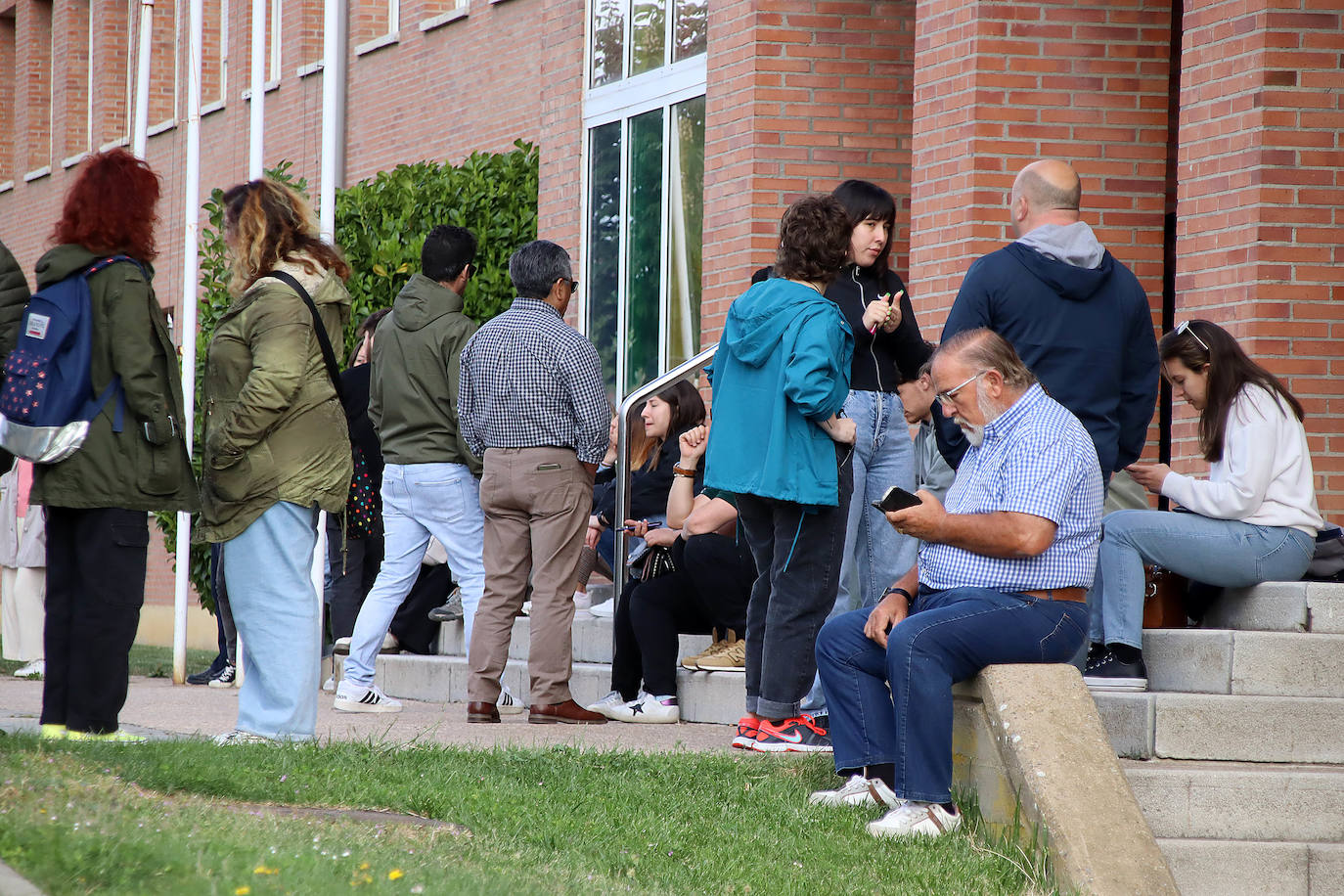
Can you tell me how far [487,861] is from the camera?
14.9 feet

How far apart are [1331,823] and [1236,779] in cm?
34

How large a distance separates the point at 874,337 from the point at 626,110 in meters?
6.22

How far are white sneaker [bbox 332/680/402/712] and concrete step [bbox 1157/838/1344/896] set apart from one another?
4174 millimetres

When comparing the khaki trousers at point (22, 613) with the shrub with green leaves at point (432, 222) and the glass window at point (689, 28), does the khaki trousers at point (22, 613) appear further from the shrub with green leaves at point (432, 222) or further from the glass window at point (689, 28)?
the glass window at point (689, 28)

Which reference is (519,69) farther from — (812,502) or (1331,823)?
(1331,823)

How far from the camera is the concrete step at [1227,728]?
578cm

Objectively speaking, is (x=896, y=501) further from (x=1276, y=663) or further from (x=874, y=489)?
(x=1276, y=663)

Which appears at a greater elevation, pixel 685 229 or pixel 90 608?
pixel 685 229

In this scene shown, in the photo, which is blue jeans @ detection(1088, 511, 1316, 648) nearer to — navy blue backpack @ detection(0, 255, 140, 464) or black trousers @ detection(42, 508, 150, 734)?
black trousers @ detection(42, 508, 150, 734)

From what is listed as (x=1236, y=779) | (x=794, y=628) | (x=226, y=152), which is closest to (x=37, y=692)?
(x=794, y=628)

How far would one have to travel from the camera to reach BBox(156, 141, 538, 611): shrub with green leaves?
1399 centimetres

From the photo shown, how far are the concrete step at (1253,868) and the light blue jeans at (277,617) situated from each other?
2954 mm

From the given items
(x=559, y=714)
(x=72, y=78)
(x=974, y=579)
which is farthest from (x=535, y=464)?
(x=72, y=78)

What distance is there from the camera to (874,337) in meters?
6.75
